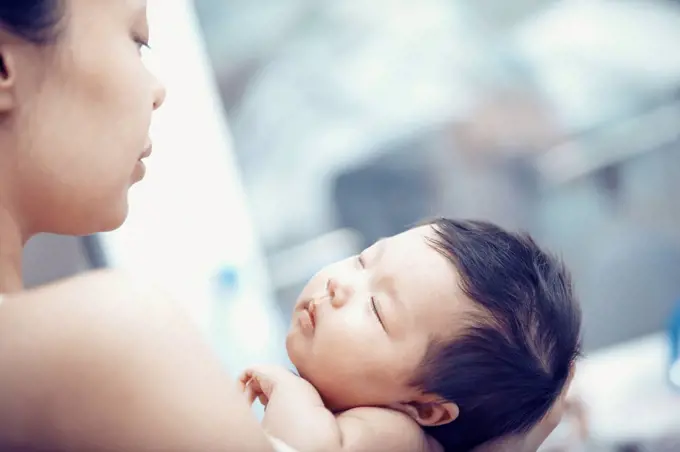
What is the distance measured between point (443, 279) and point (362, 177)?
3.13ft

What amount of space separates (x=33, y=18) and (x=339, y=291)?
36 cm

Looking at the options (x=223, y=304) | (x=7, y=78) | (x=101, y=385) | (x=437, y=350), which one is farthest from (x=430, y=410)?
(x=223, y=304)

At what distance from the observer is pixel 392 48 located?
5.32 feet

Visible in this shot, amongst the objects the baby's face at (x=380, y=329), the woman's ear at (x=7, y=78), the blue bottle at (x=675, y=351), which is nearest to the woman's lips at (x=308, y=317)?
the baby's face at (x=380, y=329)

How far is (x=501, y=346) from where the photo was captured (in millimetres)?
654

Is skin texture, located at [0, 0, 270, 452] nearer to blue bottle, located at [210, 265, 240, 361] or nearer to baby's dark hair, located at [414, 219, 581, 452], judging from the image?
baby's dark hair, located at [414, 219, 581, 452]

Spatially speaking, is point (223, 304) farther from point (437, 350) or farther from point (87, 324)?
point (87, 324)

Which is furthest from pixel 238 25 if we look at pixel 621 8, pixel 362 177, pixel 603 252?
pixel 603 252

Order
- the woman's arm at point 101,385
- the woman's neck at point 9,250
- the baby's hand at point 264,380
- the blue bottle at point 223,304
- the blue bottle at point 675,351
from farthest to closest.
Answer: the blue bottle at point 223,304
the blue bottle at point 675,351
the baby's hand at point 264,380
the woman's neck at point 9,250
the woman's arm at point 101,385

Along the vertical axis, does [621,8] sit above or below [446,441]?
above

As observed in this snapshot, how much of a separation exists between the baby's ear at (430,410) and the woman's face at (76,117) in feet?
1.04

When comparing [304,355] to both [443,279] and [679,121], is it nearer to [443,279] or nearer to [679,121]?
[443,279]

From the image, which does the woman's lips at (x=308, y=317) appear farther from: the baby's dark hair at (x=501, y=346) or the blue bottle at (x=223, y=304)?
the blue bottle at (x=223, y=304)

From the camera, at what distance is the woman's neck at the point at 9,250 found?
0.55m
